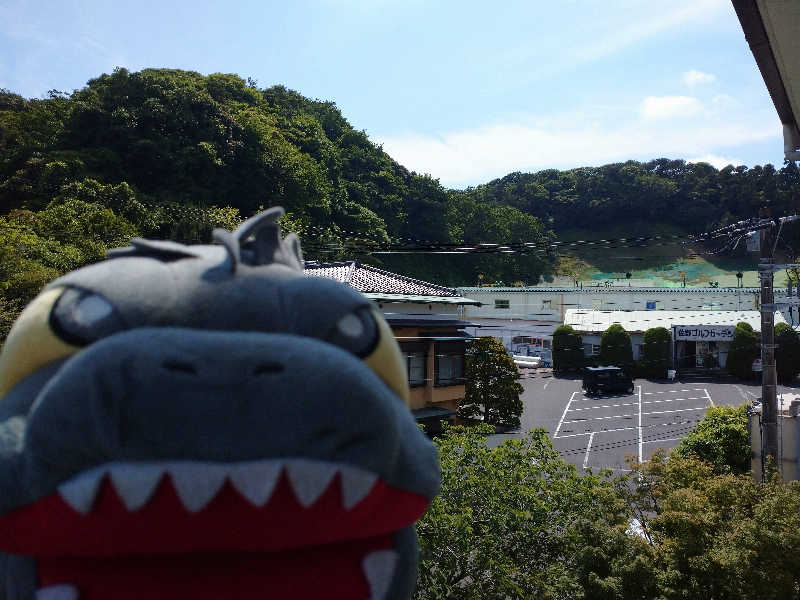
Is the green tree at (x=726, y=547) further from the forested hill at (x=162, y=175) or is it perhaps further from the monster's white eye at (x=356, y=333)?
the forested hill at (x=162, y=175)

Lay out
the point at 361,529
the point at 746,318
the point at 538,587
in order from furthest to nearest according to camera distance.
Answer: the point at 746,318
the point at 538,587
the point at 361,529

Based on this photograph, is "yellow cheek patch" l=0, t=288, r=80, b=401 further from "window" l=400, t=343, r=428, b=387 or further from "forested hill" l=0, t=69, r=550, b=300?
"forested hill" l=0, t=69, r=550, b=300

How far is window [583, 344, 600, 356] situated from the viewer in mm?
40969

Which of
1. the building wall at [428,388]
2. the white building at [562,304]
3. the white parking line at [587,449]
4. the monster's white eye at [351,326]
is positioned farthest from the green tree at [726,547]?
the white building at [562,304]

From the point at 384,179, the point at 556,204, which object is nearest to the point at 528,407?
the point at 384,179

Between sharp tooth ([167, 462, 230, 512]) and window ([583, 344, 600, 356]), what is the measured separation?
4043 cm

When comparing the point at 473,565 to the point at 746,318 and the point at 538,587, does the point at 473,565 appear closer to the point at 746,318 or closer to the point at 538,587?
the point at 538,587

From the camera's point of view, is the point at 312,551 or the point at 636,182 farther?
the point at 636,182

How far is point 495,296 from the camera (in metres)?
51.9

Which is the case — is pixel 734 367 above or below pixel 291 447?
below

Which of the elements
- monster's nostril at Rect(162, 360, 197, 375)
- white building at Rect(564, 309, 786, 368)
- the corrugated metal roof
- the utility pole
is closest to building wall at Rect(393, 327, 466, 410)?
the utility pole

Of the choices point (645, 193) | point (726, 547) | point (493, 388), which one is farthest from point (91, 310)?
point (645, 193)

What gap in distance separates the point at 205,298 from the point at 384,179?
60346mm

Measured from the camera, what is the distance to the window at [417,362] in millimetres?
20234
